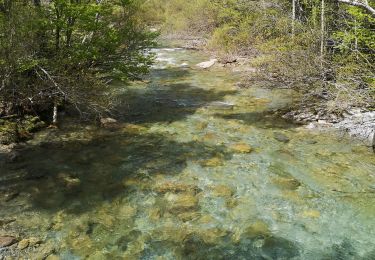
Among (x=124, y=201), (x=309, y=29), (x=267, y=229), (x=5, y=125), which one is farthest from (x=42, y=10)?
(x=309, y=29)

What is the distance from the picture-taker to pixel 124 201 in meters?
8.23

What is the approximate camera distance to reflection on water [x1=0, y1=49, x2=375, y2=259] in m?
6.82

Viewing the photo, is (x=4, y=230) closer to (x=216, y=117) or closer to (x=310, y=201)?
(x=310, y=201)

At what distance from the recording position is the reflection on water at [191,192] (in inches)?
268

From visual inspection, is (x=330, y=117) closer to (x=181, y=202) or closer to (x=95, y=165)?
(x=181, y=202)

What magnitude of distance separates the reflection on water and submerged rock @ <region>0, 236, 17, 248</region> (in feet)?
0.40

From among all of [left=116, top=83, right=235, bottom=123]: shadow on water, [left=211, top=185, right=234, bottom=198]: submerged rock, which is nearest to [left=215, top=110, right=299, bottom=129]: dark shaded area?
[left=116, top=83, right=235, bottom=123]: shadow on water

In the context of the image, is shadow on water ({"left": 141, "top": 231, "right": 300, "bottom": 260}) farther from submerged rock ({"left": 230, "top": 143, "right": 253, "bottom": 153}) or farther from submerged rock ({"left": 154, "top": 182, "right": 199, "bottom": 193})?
submerged rock ({"left": 230, "top": 143, "right": 253, "bottom": 153})

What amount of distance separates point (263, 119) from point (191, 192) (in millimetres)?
5353

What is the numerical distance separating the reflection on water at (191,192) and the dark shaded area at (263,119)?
0.06 m

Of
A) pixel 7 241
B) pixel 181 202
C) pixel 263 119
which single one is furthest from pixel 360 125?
pixel 7 241

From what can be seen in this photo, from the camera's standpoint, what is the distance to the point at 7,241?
22.2ft

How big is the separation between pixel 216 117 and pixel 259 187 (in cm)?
A: 500

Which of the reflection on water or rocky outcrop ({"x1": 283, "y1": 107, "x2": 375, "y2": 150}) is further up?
rocky outcrop ({"x1": 283, "y1": 107, "x2": 375, "y2": 150})
